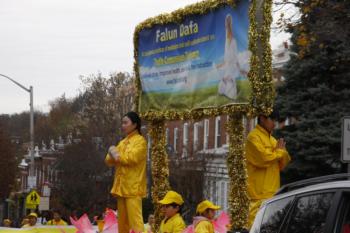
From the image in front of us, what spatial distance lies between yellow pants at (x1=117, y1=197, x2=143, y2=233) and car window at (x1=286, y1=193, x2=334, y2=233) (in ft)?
19.5

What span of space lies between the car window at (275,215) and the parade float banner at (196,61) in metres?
4.77

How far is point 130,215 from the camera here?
12.1 metres

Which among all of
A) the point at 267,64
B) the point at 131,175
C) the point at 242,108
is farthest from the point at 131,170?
the point at 267,64

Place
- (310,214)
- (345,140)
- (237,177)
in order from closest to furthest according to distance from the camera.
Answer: (310,214), (345,140), (237,177)

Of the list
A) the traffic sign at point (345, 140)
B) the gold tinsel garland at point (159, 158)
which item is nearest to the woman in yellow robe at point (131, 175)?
the gold tinsel garland at point (159, 158)

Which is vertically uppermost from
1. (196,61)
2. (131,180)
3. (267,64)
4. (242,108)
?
(196,61)

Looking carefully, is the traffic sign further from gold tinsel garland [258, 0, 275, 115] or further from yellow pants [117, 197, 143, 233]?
yellow pants [117, 197, 143, 233]

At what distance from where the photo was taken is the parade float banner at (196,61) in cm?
1184

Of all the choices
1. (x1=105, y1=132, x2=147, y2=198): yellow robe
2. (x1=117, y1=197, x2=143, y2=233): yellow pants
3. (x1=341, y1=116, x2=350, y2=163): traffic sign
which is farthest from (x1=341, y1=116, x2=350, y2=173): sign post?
(x1=117, y1=197, x2=143, y2=233): yellow pants

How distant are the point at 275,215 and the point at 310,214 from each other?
22.4 inches

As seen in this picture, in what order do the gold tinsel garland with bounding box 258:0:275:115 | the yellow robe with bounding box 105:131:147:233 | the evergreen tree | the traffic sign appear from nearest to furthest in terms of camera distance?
the traffic sign
the gold tinsel garland with bounding box 258:0:275:115
the yellow robe with bounding box 105:131:147:233
the evergreen tree

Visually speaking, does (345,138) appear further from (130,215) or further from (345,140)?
(130,215)

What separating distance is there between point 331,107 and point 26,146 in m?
75.9

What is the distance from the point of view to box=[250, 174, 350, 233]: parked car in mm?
5727
